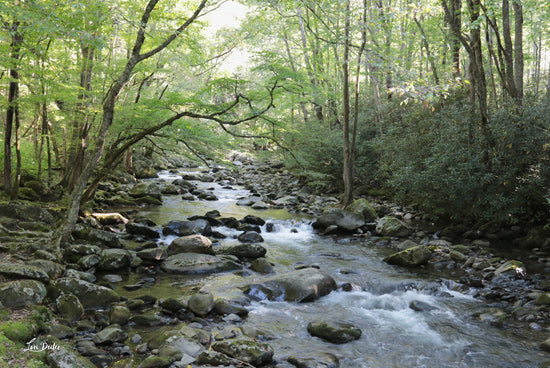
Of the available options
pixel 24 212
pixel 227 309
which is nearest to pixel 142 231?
pixel 24 212

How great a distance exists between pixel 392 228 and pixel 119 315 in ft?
26.9

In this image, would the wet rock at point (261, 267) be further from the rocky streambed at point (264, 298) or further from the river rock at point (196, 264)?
the river rock at point (196, 264)

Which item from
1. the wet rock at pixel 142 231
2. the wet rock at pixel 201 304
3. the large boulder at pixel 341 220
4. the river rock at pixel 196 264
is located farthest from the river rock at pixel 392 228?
the wet rock at pixel 201 304

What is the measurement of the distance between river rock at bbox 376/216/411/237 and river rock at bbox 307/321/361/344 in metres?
6.02

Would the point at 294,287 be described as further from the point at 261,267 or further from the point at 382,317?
the point at 382,317

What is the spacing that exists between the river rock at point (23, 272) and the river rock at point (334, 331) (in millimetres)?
4086

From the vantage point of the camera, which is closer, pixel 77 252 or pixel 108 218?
pixel 77 252

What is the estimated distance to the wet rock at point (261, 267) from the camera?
7.78 meters

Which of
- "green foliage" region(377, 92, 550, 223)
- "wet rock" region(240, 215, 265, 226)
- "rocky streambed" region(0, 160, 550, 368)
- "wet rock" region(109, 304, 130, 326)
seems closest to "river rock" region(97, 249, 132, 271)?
"rocky streambed" region(0, 160, 550, 368)

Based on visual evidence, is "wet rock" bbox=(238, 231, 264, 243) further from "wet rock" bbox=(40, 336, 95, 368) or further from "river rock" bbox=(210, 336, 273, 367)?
"wet rock" bbox=(40, 336, 95, 368)

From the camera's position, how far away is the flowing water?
4.67 metres

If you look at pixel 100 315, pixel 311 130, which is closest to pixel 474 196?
pixel 100 315

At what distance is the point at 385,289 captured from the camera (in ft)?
23.0

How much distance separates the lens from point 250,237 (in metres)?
10.3
